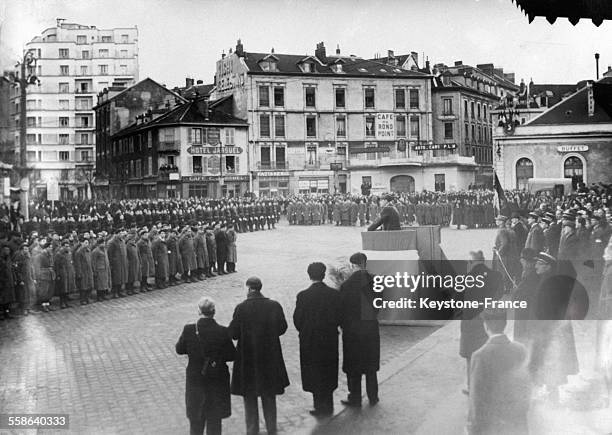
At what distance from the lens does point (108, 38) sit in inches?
217

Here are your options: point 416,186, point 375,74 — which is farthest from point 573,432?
point 375,74

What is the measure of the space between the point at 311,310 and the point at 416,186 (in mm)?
2183

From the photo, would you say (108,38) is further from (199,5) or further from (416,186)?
(416,186)

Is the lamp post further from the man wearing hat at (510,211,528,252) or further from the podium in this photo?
the man wearing hat at (510,211,528,252)

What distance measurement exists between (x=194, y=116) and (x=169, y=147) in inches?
14.6

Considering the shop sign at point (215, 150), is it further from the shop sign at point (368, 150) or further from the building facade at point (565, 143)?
the building facade at point (565, 143)

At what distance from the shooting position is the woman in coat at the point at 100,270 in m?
7.34

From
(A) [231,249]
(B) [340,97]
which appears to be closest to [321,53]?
(B) [340,97]

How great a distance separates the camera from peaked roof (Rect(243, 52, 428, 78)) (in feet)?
18.9

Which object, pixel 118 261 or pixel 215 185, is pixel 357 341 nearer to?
pixel 215 185

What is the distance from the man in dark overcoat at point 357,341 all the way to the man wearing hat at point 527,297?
3.72 ft

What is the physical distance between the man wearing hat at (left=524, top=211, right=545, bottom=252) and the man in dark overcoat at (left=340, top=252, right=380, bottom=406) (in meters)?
1.71

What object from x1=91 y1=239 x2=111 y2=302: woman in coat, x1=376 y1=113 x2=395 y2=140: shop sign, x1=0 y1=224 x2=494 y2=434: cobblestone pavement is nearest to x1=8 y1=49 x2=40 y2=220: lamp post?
x1=0 y1=224 x2=494 y2=434: cobblestone pavement

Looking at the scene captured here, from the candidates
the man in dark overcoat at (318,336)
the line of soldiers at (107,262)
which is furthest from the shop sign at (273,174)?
the man in dark overcoat at (318,336)
